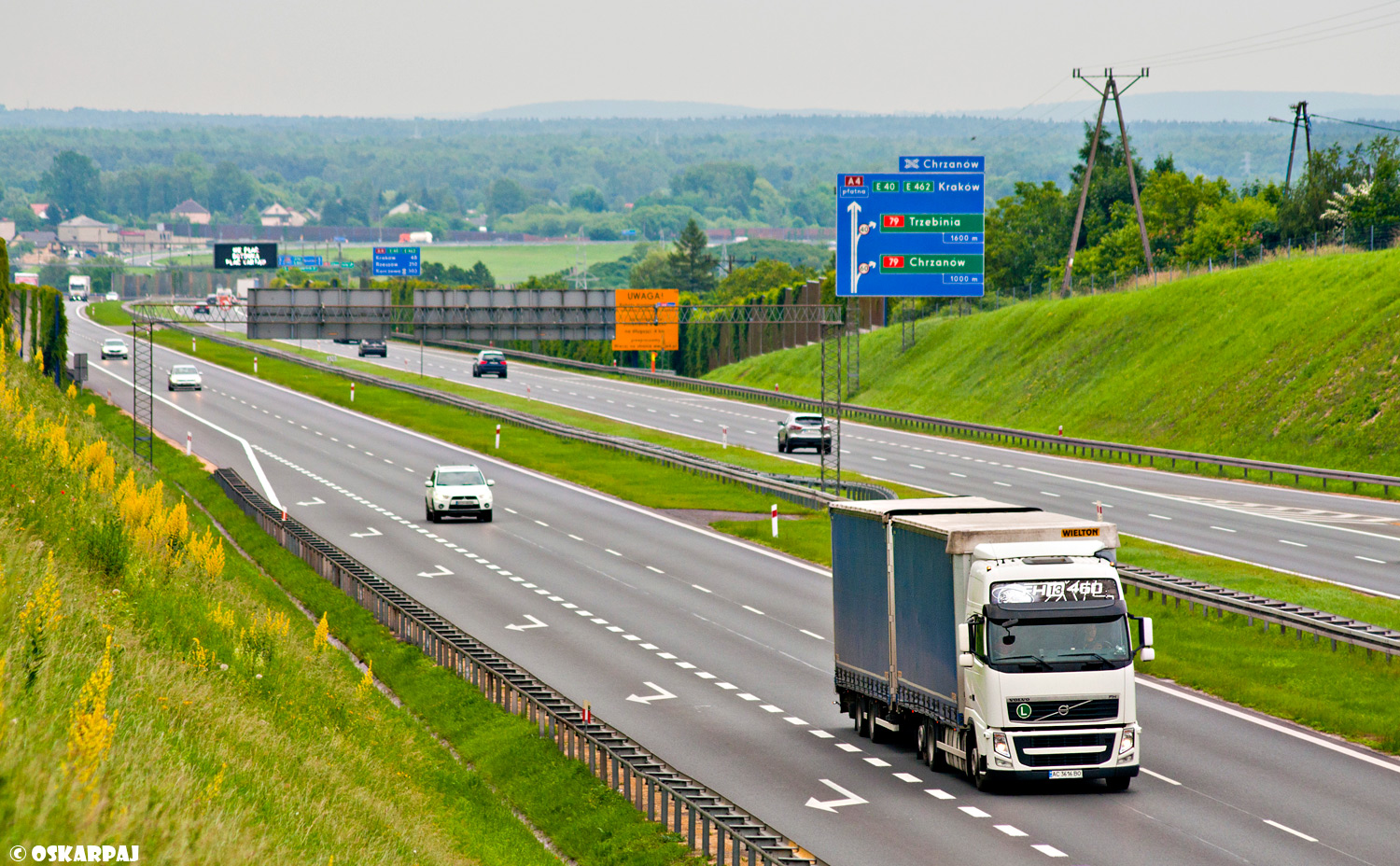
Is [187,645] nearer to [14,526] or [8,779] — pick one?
[14,526]

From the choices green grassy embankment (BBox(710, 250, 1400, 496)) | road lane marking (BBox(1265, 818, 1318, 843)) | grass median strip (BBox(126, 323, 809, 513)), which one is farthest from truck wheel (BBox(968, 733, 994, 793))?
green grassy embankment (BBox(710, 250, 1400, 496))

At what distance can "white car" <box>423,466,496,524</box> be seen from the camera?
49.4m

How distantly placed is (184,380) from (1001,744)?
83.8 metres

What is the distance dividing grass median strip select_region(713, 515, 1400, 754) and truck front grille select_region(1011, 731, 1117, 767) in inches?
213

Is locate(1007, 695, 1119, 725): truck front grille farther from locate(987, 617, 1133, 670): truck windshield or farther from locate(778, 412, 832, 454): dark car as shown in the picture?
locate(778, 412, 832, 454): dark car

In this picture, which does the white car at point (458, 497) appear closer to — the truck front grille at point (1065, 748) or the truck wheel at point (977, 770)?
the truck wheel at point (977, 770)

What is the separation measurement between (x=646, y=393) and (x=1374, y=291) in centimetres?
5098

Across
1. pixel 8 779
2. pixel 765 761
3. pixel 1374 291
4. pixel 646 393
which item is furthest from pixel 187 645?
pixel 646 393

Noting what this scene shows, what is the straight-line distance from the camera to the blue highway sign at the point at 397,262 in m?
137

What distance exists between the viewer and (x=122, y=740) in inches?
523

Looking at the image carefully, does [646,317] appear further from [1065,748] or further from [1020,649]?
[1065,748]

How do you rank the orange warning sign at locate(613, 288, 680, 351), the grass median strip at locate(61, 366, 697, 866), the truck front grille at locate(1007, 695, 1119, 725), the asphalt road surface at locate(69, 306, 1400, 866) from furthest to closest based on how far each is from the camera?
the orange warning sign at locate(613, 288, 680, 351) < the truck front grille at locate(1007, 695, 1119, 725) < the asphalt road surface at locate(69, 306, 1400, 866) < the grass median strip at locate(61, 366, 697, 866)

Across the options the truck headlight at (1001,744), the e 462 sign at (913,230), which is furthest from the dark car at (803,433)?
the truck headlight at (1001,744)

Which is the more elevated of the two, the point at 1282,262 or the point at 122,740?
the point at 1282,262
